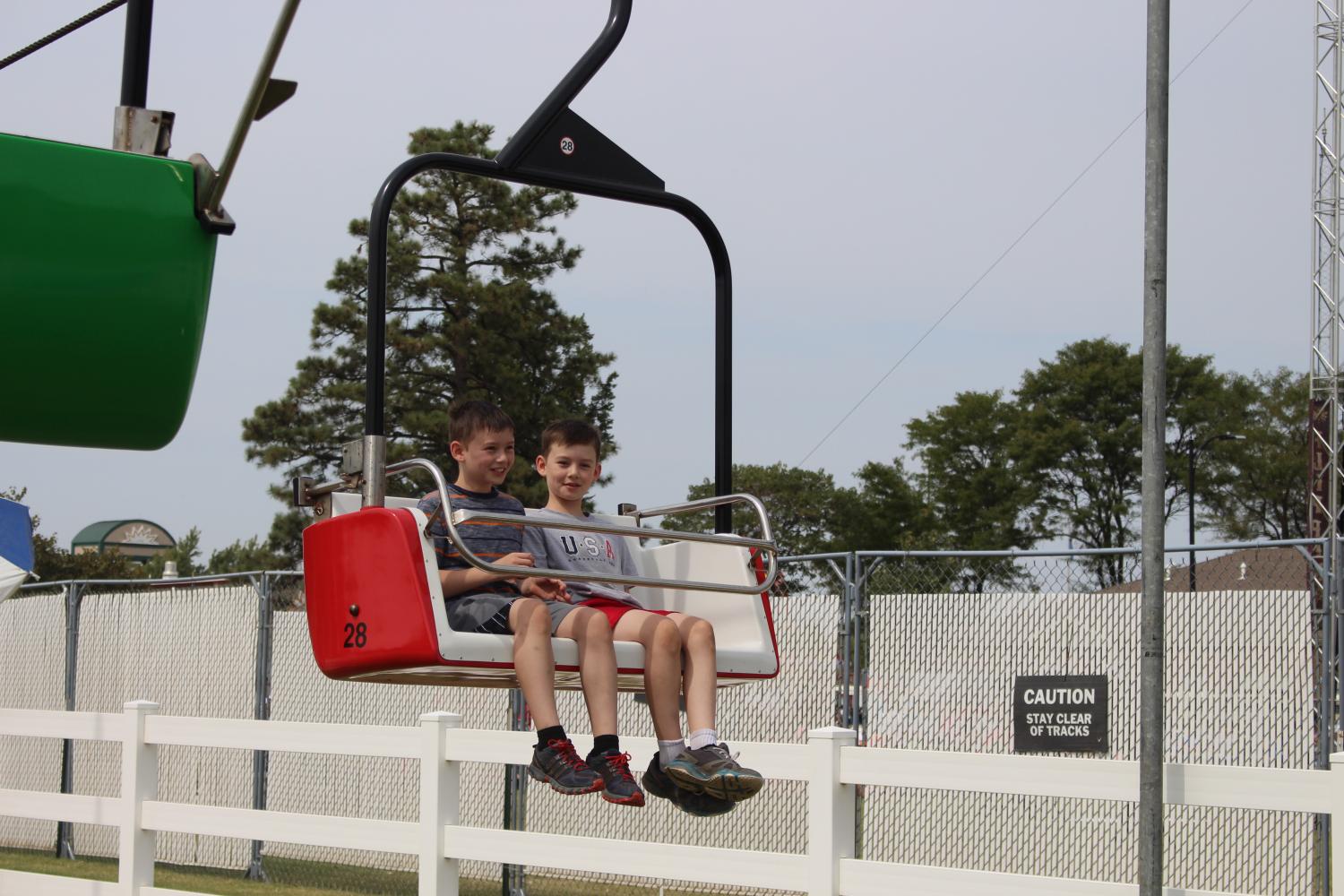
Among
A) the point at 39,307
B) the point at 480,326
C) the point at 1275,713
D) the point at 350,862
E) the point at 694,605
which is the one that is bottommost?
the point at 350,862

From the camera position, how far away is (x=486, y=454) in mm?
4441

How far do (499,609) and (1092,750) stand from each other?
5.62 m

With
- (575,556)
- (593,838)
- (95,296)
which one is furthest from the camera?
(593,838)

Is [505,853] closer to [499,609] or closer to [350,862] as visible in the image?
[499,609]

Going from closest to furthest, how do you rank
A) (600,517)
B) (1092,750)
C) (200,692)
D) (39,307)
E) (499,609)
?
(39,307)
(499,609)
(600,517)
(1092,750)
(200,692)

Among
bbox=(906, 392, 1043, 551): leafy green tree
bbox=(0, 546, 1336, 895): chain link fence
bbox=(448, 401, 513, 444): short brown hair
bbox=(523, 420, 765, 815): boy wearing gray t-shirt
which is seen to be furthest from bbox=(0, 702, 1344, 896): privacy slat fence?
bbox=(906, 392, 1043, 551): leafy green tree

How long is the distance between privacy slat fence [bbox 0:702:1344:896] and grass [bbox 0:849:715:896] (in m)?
2.24

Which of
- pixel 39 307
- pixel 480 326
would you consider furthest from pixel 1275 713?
pixel 480 326

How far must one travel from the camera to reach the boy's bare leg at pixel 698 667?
4277mm

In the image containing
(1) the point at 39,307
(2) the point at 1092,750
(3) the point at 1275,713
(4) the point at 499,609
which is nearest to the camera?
(1) the point at 39,307

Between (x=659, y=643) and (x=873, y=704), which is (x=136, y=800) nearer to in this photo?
(x=873, y=704)

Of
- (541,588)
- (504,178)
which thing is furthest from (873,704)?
(504,178)

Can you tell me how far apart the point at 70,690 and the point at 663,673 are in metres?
10.7

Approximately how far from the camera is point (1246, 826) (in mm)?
8688
